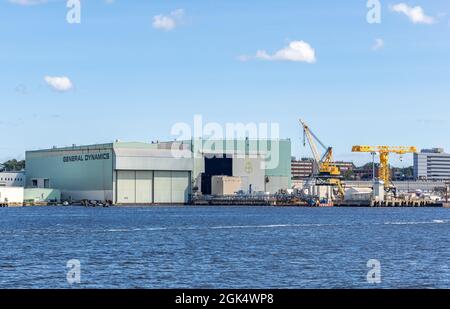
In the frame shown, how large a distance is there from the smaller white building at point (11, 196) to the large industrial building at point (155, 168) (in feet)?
17.7

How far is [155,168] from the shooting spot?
144750 millimetres

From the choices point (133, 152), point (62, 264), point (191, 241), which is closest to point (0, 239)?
point (191, 241)

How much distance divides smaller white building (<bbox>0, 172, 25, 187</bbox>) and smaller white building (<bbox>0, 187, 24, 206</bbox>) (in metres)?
10.9

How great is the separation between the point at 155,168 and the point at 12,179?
34.4 m

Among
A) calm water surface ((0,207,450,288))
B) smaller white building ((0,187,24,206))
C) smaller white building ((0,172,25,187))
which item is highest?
smaller white building ((0,172,25,187))

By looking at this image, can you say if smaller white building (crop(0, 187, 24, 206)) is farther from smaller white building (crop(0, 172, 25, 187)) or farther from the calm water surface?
the calm water surface

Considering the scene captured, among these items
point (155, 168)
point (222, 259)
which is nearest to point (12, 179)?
point (155, 168)

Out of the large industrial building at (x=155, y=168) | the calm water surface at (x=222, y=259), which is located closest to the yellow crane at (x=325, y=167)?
the large industrial building at (x=155, y=168)

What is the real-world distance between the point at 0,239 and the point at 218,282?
93.7 ft

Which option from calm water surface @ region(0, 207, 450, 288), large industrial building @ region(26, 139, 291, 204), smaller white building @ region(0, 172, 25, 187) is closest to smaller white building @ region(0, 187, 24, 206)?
large industrial building @ region(26, 139, 291, 204)

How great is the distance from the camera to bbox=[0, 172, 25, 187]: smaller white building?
162 meters

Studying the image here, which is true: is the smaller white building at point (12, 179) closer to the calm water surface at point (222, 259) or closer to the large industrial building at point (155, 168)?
the large industrial building at point (155, 168)

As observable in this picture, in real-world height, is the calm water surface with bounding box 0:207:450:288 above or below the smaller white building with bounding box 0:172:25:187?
below

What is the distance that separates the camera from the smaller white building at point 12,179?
16188 cm
